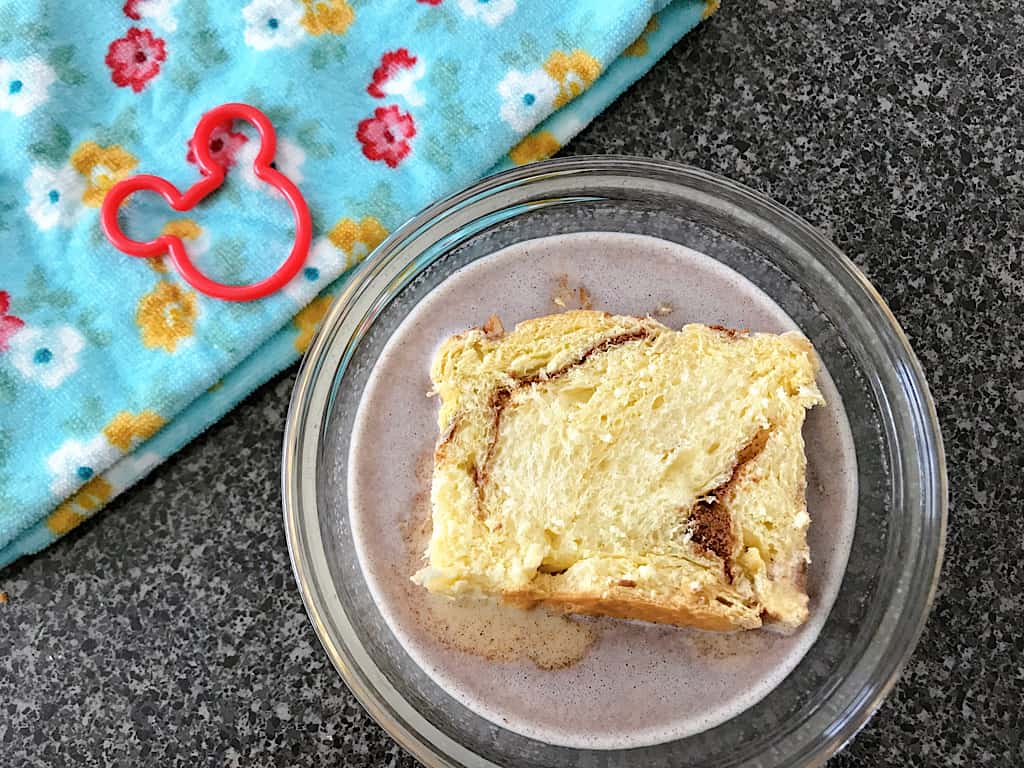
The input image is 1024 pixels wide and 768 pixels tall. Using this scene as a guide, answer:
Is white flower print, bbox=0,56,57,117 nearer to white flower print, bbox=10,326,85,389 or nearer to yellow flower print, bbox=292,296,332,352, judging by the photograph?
white flower print, bbox=10,326,85,389

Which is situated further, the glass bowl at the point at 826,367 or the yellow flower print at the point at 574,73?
the yellow flower print at the point at 574,73

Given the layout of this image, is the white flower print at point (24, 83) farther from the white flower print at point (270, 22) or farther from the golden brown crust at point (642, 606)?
the golden brown crust at point (642, 606)

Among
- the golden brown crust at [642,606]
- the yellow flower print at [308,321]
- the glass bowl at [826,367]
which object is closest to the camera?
the golden brown crust at [642,606]

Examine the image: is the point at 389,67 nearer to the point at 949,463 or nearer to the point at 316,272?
the point at 316,272

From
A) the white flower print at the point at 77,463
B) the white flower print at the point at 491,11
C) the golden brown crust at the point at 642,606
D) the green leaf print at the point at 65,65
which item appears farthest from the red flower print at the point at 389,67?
the golden brown crust at the point at 642,606

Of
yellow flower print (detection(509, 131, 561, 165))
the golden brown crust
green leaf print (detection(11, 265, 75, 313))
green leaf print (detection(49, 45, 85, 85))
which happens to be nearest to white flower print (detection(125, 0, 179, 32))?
green leaf print (detection(49, 45, 85, 85))

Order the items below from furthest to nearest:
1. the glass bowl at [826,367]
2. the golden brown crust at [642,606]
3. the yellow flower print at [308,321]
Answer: the yellow flower print at [308,321], the glass bowl at [826,367], the golden brown crust at [642,606]
